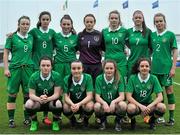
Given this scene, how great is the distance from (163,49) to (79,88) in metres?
1.36

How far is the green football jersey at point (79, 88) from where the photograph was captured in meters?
5.89

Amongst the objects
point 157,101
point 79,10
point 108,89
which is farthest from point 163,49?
point 79,10

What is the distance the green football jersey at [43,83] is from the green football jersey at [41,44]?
0.56 m

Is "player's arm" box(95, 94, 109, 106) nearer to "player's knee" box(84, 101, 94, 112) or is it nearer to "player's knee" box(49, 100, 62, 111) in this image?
"player's knee" box(84, 101, 94, 112)

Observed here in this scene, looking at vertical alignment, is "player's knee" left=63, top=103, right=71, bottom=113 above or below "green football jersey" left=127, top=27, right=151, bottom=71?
below

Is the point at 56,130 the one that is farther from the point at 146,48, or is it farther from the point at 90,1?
the point at 90,1

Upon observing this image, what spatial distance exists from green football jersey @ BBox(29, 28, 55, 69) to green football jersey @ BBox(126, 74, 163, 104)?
4.43 ft

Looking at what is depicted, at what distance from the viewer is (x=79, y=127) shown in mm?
6090

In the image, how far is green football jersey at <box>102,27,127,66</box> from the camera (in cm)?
630

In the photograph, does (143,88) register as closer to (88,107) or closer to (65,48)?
(88,107)

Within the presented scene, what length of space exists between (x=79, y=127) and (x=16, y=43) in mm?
1486

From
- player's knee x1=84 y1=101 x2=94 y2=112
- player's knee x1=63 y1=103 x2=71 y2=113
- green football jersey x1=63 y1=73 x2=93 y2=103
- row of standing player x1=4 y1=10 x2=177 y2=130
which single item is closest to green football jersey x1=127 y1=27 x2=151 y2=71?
row of standing player x1=4 y1=10 x2=177 y2=130

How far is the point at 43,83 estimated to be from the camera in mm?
5926

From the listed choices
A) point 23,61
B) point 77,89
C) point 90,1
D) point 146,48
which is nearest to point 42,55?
point 23,61
